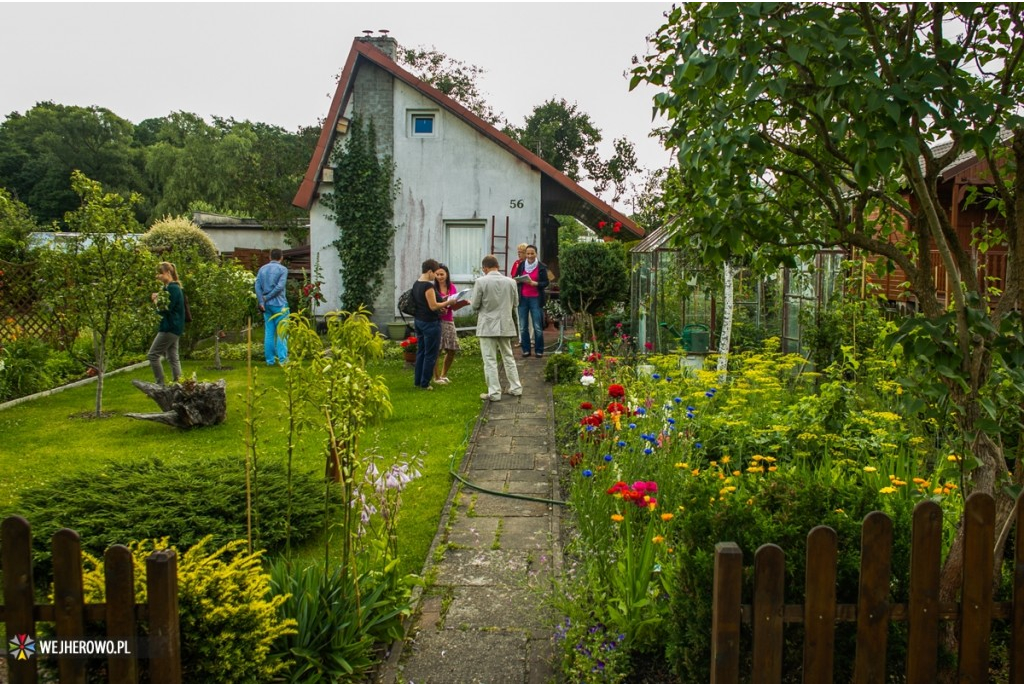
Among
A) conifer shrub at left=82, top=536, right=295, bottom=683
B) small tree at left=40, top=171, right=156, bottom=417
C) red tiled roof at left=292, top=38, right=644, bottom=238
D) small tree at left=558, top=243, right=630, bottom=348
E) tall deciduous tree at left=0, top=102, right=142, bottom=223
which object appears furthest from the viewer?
tall deciduous tree at left=0, top=102, right=142, bottom=223

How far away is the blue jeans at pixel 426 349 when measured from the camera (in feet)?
36.7

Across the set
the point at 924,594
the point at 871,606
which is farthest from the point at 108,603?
the point at 924,594

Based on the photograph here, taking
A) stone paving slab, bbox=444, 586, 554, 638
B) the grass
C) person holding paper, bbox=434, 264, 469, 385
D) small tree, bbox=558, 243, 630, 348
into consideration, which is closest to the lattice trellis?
the grass

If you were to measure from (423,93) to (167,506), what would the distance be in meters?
A: 13.9

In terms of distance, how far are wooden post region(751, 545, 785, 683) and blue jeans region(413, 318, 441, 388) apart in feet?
28.3

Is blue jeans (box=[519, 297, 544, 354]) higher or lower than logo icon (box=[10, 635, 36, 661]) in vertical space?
higher

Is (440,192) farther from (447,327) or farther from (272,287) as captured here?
(447,327)

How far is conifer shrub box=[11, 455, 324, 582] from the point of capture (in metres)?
5.00

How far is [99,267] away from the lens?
9.70 metres

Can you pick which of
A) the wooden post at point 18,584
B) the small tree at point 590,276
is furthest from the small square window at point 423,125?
the wooden post at point 18,584

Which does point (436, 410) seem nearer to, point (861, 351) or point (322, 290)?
point (861, 351)

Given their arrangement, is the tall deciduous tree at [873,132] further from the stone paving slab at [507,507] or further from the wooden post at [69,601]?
the stone paving slab at [507,507]

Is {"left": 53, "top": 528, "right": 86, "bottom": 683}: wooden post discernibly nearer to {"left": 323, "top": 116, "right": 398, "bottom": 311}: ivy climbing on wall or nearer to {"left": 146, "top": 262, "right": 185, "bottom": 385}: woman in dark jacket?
{"left": 146, "top": 262, "right": 185, "bottom": 385}: woman in dark jacket

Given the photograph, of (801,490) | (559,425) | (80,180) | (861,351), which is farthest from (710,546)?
(80,180)
